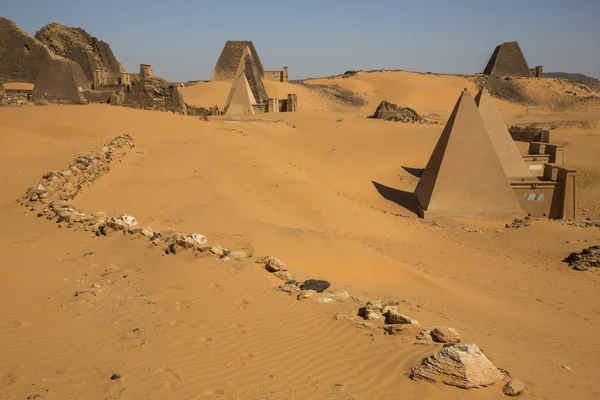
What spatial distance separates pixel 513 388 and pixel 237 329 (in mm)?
2370

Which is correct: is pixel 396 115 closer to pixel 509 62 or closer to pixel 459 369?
pixel 509 62

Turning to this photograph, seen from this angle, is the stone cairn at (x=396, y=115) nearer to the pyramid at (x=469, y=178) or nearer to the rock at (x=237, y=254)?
the pyramid at (x=469, y=178)

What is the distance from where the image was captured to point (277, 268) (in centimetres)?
581

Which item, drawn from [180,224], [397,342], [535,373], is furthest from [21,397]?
[180,224]

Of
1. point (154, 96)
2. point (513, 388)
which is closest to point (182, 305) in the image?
point (513, 388)

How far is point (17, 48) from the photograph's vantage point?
21.6 m

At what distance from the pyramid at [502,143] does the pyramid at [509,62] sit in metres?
38.1

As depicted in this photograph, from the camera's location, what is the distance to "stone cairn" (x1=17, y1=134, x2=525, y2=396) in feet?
11.0

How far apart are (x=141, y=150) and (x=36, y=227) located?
7.18 metres

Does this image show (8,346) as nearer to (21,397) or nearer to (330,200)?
(21,397)

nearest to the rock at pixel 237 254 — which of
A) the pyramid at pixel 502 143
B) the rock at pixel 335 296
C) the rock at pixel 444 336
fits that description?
the rock at pixel 335 296

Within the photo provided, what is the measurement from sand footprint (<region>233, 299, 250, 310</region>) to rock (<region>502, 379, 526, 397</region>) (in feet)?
8.38

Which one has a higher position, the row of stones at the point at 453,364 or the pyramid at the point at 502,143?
the pyramid at the point at 502,143

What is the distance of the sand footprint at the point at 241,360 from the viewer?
3627 mm
